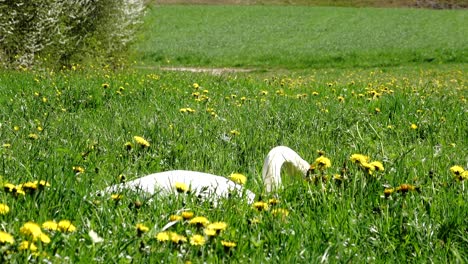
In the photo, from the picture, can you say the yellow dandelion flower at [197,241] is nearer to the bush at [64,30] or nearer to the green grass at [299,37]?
the bush at [64,30]

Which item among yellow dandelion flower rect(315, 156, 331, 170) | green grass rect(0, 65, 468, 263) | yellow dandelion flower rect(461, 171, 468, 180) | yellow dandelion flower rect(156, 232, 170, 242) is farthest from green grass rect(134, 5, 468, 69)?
yellow dandelion flower rect(156, 232, 170, 242)

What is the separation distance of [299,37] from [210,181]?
1396 inches

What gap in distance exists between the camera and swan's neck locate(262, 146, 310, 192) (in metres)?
3.45

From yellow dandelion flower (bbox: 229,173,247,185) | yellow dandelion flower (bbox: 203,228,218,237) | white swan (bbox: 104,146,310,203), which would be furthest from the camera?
yellow dandelion flower (bbox: 229,173,247,185)

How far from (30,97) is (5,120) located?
1388 millimetres

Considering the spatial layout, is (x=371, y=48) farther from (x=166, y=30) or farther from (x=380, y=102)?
(x=380, y=102)

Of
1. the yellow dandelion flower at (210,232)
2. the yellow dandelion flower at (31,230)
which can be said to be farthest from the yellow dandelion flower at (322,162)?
the yellow dandelion flower at (31,230)

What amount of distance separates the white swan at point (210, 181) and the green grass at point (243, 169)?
0.30 ft

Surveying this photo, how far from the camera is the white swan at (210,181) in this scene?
9.95ft

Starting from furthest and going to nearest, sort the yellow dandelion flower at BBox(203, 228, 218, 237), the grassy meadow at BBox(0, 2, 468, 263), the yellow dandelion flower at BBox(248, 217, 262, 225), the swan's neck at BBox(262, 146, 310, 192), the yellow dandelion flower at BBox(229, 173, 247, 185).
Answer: the swan's neck at BBox(262, 146, 310, 192), the yellow dandelion flower at BBox(229, 173, 247, 185), the yellow dandelion flower at BBox(248, 217, 262, 225), the grassy meadow at BBox(0, 2, 468, 263), the yellow dandelion flower at BBox(203, 228, 218, 237)

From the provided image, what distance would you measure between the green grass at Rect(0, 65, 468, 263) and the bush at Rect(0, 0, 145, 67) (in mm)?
6039

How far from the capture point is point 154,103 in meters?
6.89

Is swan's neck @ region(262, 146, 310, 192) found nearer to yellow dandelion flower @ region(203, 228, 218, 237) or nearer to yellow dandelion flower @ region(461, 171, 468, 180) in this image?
yellow dandelion flower @ region(461, 171, 468, 180)

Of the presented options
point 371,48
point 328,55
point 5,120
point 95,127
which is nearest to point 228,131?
point 95,127
